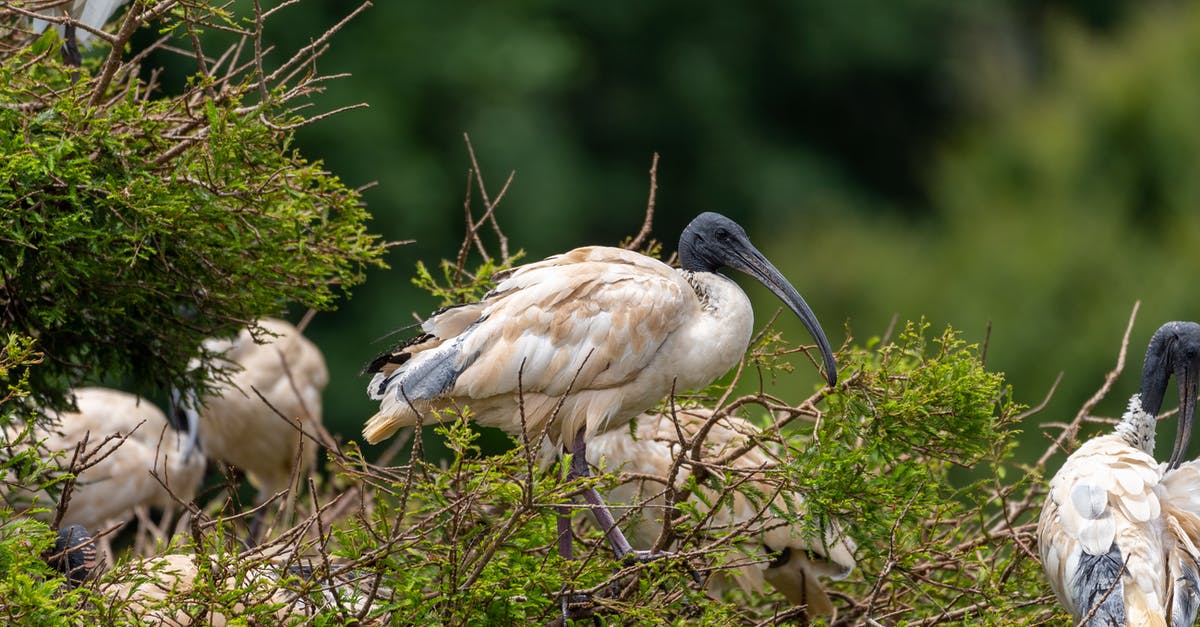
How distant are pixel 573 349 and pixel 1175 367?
218cm

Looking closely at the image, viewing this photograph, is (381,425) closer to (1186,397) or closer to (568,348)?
(568,348)

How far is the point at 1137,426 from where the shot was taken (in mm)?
5965

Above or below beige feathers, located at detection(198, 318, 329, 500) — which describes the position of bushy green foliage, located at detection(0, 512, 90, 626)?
above

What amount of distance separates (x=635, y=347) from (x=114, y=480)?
348 cm

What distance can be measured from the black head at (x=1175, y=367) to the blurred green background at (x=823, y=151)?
31.3 feet

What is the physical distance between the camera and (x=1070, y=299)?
17625 millimetres

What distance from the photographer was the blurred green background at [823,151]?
16469mm

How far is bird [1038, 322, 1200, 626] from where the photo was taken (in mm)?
5105

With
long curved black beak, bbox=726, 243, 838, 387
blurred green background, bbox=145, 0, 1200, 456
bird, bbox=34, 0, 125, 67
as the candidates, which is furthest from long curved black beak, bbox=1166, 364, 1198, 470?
blurred green background, bbox=145, 0, 1200, 456

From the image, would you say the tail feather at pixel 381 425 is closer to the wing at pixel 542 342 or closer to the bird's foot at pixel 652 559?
the wing at pixel 542 342

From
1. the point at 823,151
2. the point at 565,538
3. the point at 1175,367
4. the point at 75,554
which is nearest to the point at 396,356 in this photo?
the point at 565,538

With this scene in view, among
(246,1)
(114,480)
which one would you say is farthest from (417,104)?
(114,480)

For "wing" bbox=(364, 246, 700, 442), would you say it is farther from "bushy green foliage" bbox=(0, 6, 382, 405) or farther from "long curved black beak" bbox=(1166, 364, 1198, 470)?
"long curved black beak" bbox=(1166, 364, 1198, 470)

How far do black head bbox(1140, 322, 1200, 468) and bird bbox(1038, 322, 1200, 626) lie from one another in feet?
1.69
